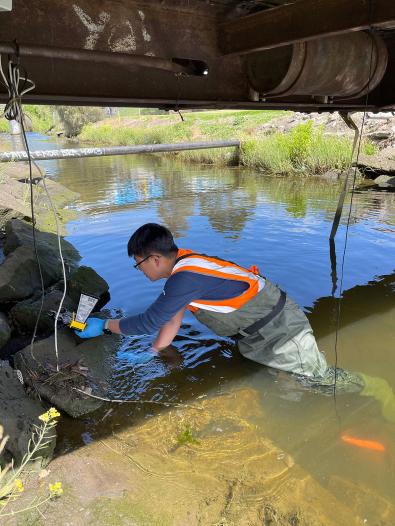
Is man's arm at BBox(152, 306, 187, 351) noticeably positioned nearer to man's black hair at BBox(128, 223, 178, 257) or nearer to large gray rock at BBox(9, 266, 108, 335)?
man's black hair at BBox(128, 223, 178, 257)

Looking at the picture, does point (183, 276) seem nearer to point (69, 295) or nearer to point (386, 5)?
point (386, 5)

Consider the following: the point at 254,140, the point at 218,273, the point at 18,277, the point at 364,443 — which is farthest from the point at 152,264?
the point at 254,140

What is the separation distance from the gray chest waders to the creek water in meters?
0.26

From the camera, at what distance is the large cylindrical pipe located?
3752mm

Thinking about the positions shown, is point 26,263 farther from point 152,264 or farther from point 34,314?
point 152,264

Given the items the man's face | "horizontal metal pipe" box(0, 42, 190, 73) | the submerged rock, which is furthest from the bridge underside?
the submerged rock

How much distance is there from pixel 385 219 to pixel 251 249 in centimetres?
412

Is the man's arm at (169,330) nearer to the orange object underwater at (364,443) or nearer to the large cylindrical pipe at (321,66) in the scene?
the orange object underwater at (364,443)

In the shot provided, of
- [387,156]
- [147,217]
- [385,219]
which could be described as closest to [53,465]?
[147,217]

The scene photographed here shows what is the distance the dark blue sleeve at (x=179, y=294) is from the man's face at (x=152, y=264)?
0.44 feet

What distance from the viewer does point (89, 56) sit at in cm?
323

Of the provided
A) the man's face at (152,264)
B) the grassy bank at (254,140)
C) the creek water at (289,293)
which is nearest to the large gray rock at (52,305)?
the creek water at (289,293)

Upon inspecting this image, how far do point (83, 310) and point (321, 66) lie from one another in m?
3.11

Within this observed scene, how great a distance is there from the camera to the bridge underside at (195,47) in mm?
3061
